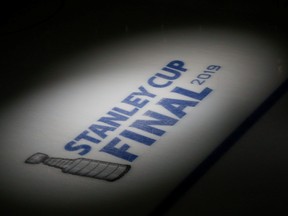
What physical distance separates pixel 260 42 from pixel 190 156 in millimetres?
1625

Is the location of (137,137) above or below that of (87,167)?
above

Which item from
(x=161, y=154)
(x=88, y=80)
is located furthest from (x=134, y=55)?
(x=161, y=154)

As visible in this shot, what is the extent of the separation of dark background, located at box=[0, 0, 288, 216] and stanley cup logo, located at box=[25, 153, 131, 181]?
0.39 metres

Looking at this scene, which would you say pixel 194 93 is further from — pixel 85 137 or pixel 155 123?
pixel 85 137

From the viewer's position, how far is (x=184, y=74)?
357 centimetres

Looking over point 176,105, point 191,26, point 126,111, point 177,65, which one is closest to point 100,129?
point 126,111

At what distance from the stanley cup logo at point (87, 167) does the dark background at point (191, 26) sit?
393 millimetres

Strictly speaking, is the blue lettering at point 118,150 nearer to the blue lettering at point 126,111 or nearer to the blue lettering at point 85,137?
A: the blue lettering at point 85,137

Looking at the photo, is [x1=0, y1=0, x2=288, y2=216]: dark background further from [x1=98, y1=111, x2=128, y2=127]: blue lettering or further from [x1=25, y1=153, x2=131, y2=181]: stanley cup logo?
[x1=98, y1=111, x2=128, y2=127]: blue lettering

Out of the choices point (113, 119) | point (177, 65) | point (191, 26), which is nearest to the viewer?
point (113, 119)

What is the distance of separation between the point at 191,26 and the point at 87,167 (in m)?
2.12

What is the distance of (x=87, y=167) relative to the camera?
108 inches

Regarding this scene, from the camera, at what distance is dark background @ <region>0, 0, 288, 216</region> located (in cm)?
242

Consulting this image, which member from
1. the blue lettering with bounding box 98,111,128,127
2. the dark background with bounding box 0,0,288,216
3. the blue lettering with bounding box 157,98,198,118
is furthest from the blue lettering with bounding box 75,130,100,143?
the dark background with bounding box 0,0,288,216
